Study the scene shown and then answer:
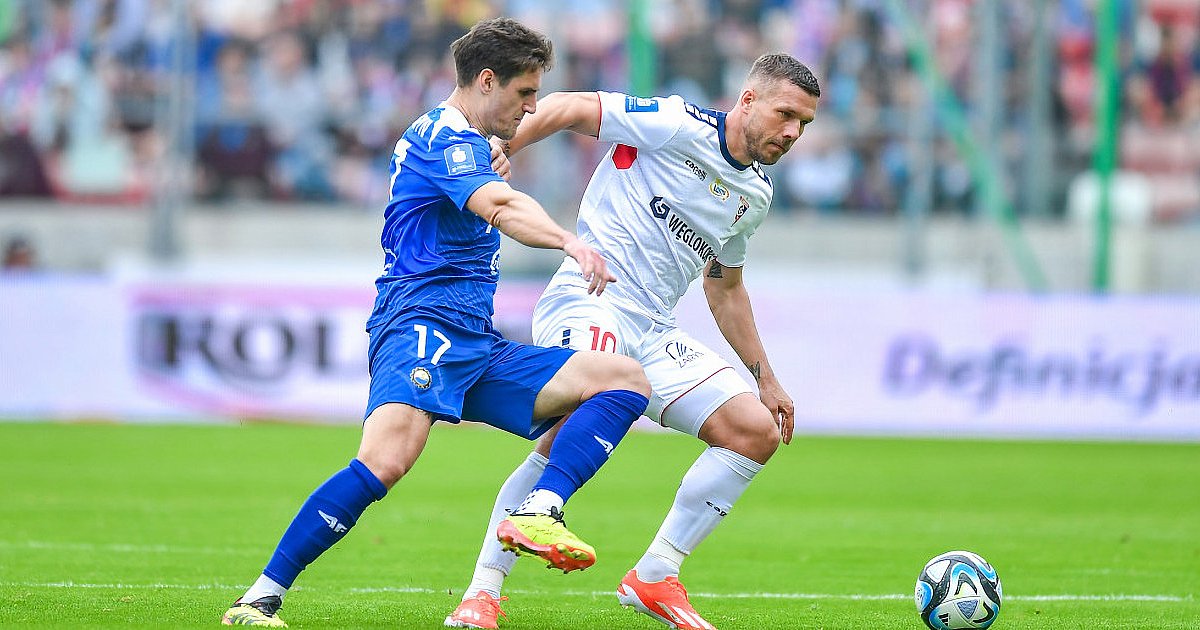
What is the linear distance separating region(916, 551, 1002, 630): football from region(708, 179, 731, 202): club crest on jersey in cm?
167

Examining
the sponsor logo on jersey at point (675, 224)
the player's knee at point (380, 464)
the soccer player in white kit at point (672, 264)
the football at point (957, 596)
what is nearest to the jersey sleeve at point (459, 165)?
the soccer player in white kit at point (672, 264)

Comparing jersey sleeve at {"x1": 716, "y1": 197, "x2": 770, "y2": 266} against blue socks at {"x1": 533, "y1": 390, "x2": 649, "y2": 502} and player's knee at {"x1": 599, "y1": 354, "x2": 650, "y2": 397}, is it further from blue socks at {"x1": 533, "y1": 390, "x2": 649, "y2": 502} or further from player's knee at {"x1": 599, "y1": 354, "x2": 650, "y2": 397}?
blue socks at {"x1": 533, "y1": 390, "x2": 649, "y2": 502}

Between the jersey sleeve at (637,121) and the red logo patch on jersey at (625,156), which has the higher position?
the jersey sleeve at (637,121)

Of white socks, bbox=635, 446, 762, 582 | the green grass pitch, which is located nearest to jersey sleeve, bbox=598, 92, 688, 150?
white socks, bbox=635, 446, 762, 582

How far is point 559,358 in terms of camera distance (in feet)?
20.0

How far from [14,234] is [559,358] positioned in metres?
14.5

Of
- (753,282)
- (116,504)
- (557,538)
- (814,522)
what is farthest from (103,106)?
(557,538)

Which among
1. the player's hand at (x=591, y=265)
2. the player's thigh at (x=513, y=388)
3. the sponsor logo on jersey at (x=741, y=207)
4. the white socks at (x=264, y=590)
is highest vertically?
the sponsor logo on jersey at (x=741, y=207)

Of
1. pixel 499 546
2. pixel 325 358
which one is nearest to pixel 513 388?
pixel 499 546

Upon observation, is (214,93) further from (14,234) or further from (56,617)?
(56,617)

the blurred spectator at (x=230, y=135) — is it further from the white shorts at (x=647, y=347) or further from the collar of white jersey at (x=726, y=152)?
the collar of white jersey at (x=726, y=152)

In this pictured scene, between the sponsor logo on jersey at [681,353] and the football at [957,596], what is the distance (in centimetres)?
124

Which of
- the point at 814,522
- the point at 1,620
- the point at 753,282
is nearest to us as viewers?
the point at 1,620

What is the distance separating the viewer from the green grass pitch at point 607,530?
22.6 ft
